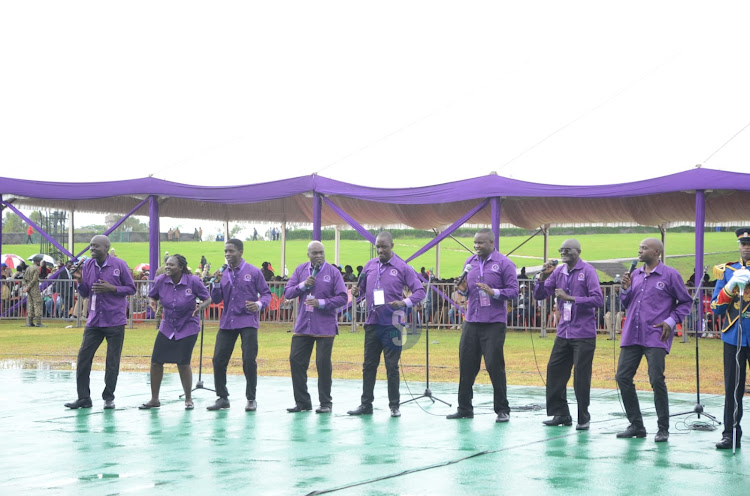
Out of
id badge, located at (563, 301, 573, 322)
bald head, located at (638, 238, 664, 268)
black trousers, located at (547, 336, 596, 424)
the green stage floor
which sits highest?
bald head, located at (638, 238, 664, 268)

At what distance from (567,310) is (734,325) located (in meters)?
1.82

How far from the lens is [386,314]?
10.6 m

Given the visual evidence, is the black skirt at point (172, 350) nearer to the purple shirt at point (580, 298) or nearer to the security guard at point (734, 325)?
the purple shirt at point (580, 298)

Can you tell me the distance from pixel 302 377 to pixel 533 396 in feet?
9.72

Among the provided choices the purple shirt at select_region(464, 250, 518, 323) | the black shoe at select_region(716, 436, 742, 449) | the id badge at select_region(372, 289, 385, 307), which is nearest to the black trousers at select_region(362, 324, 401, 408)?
the id badge at select_region(372, 289, 385, 307)

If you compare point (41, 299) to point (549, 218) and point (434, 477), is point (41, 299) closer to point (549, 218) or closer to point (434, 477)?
point (549, 218)

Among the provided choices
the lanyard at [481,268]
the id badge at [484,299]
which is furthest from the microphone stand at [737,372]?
the lanyard at [481,268]

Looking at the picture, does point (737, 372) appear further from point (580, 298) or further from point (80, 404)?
point (80, 404)

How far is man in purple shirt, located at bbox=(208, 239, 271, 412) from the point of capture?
36.0 feet

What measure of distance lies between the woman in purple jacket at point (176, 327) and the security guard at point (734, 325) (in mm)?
5521

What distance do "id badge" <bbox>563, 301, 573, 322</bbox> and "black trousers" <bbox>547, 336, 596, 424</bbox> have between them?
211mm

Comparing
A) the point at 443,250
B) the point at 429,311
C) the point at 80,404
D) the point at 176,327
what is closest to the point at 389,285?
the point at 176,327

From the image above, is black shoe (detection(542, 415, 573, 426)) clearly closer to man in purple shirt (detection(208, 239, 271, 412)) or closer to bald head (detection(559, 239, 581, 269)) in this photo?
bald head (detection(559, 239, 581, 269))

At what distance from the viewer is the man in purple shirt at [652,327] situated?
8.71 m
